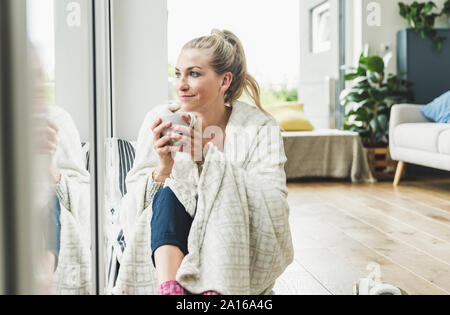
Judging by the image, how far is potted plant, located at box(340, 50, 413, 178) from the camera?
3.76 m

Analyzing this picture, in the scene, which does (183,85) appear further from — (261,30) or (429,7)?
(429,7)

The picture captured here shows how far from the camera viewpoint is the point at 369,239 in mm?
1975

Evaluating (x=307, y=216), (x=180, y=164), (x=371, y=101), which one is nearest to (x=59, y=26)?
(x=180, y=164)

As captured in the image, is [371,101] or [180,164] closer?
[180,164]

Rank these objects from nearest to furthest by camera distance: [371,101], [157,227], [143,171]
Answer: [157,227], [143,171], [371,101]

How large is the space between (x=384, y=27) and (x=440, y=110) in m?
1.07

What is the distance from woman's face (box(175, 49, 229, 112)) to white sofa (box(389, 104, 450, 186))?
6.63 feet

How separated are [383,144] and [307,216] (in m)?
1.68

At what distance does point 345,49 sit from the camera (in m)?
4.32

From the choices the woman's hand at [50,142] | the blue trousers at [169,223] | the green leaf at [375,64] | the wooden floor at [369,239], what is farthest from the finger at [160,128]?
the green leaf at [375,64]

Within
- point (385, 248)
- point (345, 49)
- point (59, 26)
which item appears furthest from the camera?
point (345, 49)

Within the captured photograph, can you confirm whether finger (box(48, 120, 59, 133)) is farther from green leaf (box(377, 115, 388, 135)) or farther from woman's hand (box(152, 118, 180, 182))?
green leaf (box(377, 115, 388, 135))
